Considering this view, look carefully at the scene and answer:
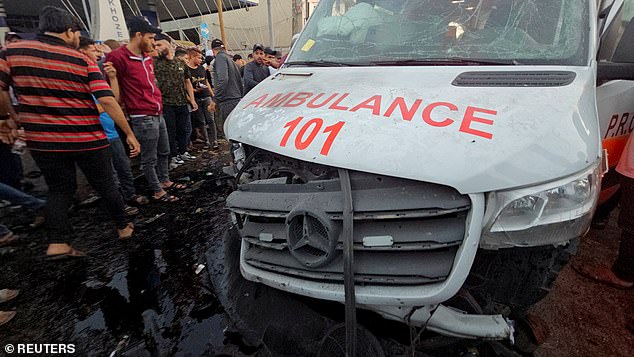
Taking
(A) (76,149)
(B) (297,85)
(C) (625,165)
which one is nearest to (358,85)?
(B) (297,85)

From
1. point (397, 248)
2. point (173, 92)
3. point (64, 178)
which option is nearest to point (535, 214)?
point (397, 248)

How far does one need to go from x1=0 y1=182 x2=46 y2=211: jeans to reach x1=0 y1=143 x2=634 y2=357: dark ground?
12.0 inches

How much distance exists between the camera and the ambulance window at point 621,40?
192cm

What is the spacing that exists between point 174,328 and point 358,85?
6.64ft

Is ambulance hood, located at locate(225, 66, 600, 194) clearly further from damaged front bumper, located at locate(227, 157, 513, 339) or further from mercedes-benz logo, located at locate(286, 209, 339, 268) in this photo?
mercedes-benz logo, located at locate(286, 209, 339, 268)

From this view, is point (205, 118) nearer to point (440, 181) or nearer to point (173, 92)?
point (173, 92)

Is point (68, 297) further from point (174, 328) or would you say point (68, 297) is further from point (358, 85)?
point (358, 85)

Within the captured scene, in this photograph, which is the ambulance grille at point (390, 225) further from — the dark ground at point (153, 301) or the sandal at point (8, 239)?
the sandal at point (8, 239)

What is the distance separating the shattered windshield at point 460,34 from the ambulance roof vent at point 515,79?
0.59 feet

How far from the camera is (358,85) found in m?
1.83

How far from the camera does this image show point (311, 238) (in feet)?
4.78

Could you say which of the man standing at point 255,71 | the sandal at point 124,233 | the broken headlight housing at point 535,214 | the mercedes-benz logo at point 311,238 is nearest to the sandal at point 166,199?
the sandal at point 124,233

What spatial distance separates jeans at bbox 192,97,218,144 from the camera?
7.23m

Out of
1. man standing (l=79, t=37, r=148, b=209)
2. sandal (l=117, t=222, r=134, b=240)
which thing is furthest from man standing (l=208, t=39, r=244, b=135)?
sandal (l=117, t=222, r=134, b=240)
